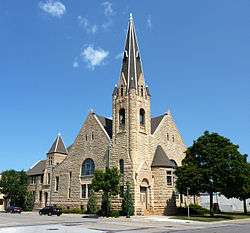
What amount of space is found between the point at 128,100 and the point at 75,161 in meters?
14.0

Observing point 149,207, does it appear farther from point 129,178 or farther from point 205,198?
point 205,198

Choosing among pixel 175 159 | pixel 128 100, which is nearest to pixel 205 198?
pixel 175 159

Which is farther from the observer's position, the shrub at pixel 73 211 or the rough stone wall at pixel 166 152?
the shrub at pixel 73 211

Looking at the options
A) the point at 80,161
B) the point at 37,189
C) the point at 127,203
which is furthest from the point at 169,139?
the point at 37,189

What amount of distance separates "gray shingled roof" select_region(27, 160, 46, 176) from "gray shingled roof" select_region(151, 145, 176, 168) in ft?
81.8

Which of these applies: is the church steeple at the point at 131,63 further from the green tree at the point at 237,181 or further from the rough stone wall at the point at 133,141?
the green tree at the point at 237,181

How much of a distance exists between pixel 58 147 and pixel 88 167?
11.9 m

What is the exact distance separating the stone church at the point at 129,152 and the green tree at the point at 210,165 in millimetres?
6156

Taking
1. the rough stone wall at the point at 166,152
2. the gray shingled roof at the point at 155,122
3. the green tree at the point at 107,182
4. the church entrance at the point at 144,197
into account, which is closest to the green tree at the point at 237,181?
the rough stone wall at the point at 166,152

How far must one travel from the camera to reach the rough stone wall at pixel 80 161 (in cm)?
5341

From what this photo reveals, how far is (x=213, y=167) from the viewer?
4062cm

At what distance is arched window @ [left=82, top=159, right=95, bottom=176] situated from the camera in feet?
179

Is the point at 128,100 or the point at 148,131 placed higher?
the point at 128,100

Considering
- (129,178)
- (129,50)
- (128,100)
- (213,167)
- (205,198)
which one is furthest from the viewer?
(205,198)
